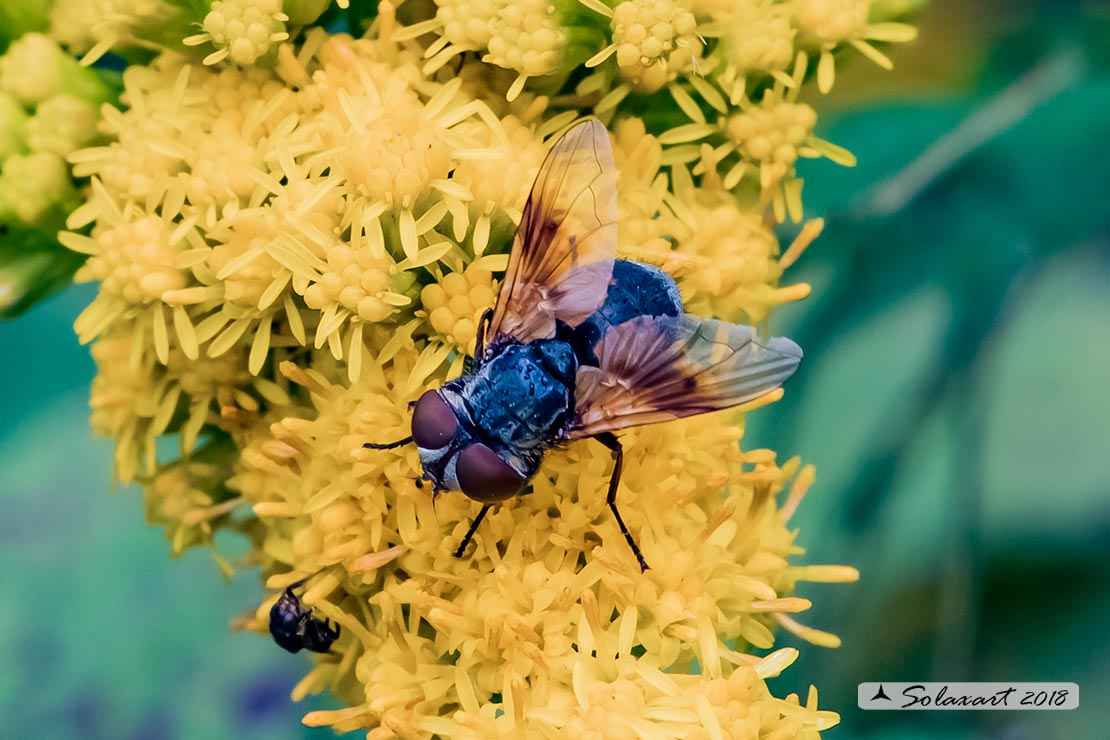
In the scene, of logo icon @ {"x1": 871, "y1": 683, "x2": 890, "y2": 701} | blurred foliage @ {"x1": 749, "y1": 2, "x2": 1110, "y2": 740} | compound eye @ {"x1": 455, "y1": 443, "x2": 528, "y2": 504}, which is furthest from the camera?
blurred foliage @ {"x1": 749, "y1": 2, "x2": 1110, "y2": 740}

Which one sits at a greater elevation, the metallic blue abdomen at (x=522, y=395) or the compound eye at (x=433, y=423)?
the metallic blue abdomen at (x=522, y=395)

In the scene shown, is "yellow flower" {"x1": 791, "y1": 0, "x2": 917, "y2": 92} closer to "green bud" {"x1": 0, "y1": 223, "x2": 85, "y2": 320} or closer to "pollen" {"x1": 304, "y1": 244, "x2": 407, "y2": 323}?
"pollen" {"x1": 304, "y1": 244, "x2": 407, "y2": 323}

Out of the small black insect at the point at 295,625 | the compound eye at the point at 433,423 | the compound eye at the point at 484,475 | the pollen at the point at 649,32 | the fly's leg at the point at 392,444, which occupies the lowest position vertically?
the small black insect at the point at 295,625

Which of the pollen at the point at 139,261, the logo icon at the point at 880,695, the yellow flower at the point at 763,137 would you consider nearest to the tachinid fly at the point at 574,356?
the yellow flower at the point at 763,137

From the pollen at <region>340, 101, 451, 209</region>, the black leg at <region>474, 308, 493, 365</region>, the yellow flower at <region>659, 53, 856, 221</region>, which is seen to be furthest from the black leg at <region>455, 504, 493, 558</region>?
the yellow flower at <region>659, 53, 856, 221</region>

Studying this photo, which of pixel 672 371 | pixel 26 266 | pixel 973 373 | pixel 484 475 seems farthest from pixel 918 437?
pixel 26 266

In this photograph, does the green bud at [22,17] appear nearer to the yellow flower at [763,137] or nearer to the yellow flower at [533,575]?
the yellow flower at [533,575]

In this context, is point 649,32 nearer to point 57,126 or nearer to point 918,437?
point 57,126

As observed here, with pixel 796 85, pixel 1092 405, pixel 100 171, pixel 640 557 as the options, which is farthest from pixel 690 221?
pixel 1092 405
